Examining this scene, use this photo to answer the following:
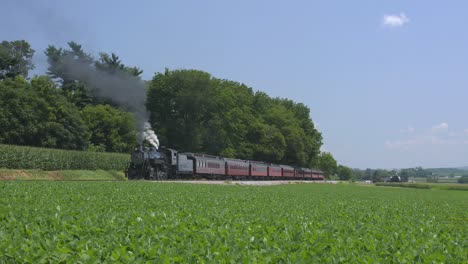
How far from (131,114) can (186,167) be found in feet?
116

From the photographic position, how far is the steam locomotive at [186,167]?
151 feet

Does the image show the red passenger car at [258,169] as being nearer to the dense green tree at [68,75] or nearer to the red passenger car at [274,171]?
the red passenger car at [274,171]

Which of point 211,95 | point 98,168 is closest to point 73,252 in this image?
point 98,168

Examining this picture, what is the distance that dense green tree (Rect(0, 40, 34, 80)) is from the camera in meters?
77.3

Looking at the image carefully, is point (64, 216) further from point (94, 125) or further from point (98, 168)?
point (94, 125)

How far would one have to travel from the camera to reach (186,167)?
174 ft

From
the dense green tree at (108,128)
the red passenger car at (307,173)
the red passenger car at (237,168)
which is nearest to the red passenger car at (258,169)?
the red passenger car at (237,168)

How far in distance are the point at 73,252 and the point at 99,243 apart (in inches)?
33.9

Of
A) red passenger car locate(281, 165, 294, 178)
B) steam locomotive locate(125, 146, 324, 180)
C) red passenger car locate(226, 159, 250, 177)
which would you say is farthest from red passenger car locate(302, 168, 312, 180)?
red passenger car locate(226, 159, 250, 177)

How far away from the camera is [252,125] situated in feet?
326

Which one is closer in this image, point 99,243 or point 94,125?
point 99,243

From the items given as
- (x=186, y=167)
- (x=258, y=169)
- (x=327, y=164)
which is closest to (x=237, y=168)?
(x=258, y=169)

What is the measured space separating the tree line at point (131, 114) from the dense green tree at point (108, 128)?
0.16 metres

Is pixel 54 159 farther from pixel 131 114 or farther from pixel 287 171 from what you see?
pixel 287 171
